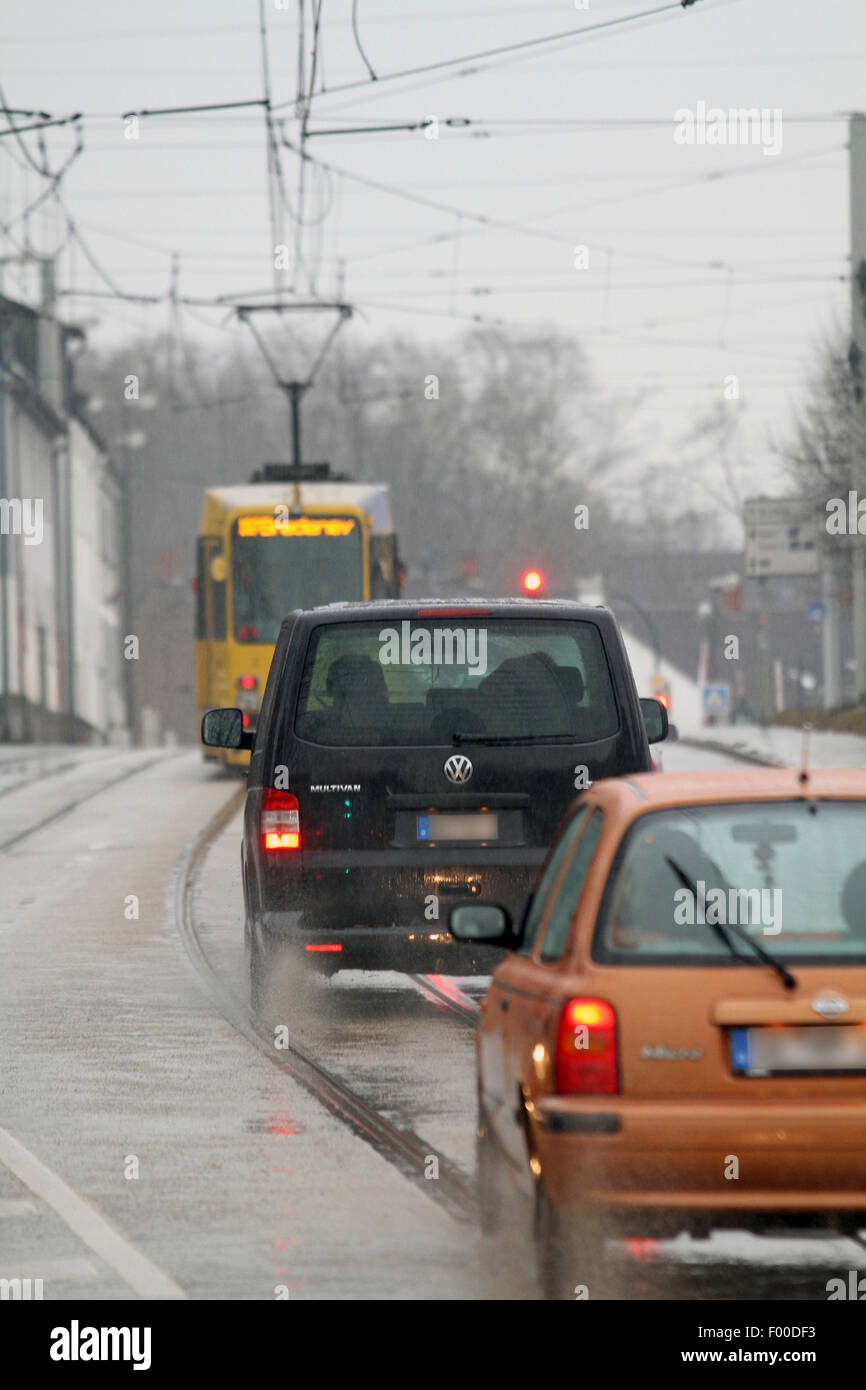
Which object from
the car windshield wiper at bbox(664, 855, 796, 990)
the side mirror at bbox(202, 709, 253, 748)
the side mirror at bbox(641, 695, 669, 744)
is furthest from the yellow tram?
the car windshield wiper at bbox(664, 855, 796, 990)

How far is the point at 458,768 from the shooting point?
11023mm

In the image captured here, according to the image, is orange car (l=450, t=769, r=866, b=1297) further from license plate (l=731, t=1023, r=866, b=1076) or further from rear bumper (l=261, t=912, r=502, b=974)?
rear bumper (l=261, t=912, r=502, b=974)

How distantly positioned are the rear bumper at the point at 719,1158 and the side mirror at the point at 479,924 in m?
1.11

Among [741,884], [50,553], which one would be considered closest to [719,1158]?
[741,884]

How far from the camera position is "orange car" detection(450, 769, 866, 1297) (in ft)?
18.3

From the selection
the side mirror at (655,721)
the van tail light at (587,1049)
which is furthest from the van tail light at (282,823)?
the van tail light at (587,1049)

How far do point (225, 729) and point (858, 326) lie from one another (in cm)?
3312

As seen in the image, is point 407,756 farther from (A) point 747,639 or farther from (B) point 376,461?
(A) point 747,639

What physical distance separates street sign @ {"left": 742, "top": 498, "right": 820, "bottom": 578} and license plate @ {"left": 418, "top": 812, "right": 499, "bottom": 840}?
121ft

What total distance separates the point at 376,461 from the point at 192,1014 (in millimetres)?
80799

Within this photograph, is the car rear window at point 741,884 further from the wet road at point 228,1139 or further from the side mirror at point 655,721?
the side mirror at point 655,721

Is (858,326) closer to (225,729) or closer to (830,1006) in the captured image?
(225,729)
